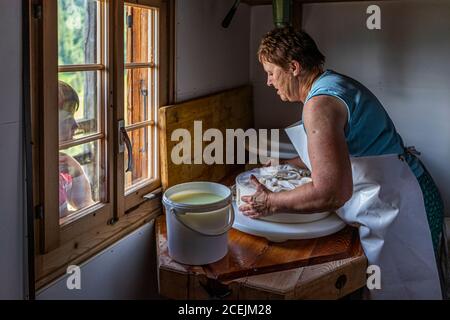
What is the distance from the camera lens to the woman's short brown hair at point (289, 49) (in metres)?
1.42

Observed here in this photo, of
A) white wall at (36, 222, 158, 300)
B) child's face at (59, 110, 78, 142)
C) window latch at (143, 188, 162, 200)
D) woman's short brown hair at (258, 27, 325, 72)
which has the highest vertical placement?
woman's short brown hair at (258, 27, 325, 72)

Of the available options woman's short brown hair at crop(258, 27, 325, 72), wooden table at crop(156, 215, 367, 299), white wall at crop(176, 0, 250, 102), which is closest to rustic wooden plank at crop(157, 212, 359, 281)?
wooden table at crop(156, 215, 367, 299)

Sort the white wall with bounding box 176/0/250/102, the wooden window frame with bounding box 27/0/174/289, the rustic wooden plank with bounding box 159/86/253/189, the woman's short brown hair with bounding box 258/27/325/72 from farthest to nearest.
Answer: the white wall with bounding box 176/0/250/102 < the rustic wooden plank with bounding box 159/86/253/189 < the woman's short brown hair with bounding box 258/27/325/72 < the wooden window frame with bounding box 27/0/174/289

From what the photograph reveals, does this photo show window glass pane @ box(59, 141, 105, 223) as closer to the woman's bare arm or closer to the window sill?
the window sill

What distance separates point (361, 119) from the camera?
1343 mm

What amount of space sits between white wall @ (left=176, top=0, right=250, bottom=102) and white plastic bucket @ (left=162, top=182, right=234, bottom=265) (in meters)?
0.61

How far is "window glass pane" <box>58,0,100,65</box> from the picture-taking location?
3.92ft

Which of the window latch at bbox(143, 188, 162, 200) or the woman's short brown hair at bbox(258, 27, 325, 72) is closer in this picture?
the woman's short brown hair at bbox(258, 27, 325, 72)

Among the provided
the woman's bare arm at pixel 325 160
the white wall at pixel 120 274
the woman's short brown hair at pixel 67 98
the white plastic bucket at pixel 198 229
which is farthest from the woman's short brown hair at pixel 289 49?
the white wall at pixel 120 274

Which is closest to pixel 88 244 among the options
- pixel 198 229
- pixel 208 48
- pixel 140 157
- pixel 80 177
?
pixel 80 177

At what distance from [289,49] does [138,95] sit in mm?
500

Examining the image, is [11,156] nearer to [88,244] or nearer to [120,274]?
[88,244]

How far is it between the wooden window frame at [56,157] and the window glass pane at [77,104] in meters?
0.03

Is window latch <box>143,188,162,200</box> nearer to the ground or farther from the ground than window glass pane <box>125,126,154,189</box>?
nearer to the ground
